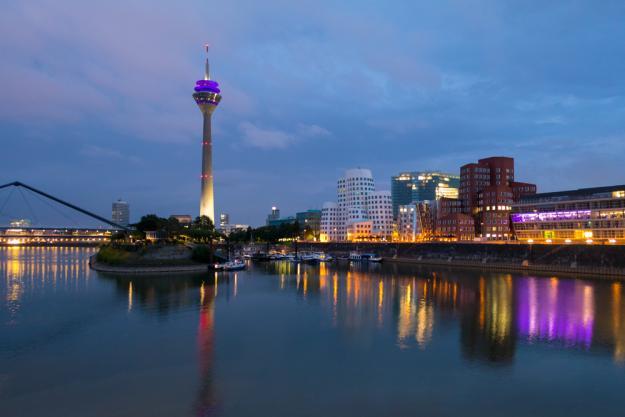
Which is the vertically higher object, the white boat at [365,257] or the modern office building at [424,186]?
the modern office building at [424,186]

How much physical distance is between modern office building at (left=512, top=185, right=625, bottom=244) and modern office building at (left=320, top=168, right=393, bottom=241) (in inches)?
2189

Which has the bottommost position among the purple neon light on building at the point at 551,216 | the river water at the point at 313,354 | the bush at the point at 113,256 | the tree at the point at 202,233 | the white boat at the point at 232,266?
the river water at the point at 313,354

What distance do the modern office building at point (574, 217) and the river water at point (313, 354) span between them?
123ft

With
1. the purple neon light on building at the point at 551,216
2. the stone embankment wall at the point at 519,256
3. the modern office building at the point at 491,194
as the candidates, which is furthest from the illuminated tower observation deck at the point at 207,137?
the purple neon light on building at the point at 551,216

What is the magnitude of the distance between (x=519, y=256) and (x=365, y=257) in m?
37.2

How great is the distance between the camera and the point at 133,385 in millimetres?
20359

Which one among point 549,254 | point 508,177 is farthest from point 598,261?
point 508,177

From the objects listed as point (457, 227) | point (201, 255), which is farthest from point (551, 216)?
point (201, 255)

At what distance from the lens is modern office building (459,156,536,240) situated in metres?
112

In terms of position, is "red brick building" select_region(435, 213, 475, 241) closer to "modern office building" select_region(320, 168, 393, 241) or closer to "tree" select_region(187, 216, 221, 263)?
"modern office building" select_region(320, 168, 393, 241)

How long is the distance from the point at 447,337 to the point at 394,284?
29.4 m

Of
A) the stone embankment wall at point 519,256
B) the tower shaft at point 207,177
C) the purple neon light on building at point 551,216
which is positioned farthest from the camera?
the tower shaft at point 207,177

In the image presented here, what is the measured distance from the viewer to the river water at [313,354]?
18516 mm

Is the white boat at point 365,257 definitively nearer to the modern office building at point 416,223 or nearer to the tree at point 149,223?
the modern office building at point 416,223
